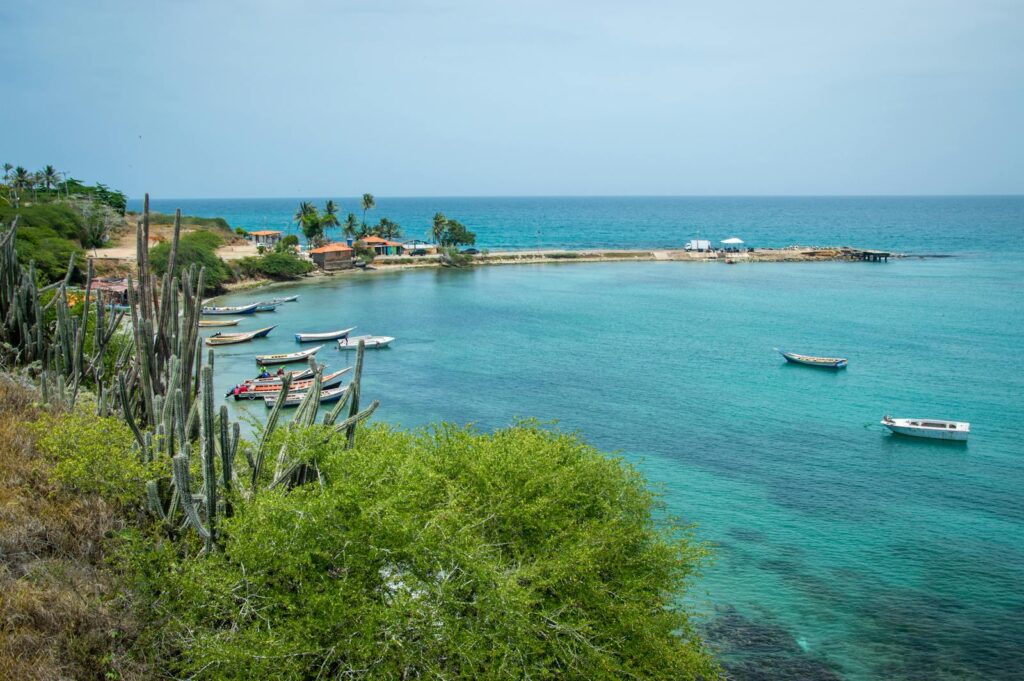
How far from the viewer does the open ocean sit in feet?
75.7

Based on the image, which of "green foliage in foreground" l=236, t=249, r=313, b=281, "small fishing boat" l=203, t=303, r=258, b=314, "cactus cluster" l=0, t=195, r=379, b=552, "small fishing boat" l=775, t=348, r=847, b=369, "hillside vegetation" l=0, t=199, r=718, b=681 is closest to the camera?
"hillside vegetation" l=0, t=199, r=718, b=681

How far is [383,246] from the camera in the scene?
110062mm

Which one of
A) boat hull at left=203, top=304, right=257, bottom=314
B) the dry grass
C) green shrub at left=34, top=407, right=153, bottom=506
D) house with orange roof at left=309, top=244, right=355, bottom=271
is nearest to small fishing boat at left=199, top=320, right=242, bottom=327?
boat hull at left=203, top=304, right=257, bottom=314

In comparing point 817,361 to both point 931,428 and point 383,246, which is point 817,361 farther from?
point 383,246

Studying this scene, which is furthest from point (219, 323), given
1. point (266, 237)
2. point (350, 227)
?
point (350, 227)

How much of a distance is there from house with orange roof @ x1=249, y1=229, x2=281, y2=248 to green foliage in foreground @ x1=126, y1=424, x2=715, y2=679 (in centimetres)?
9792

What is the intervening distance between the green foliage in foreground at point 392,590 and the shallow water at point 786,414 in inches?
333

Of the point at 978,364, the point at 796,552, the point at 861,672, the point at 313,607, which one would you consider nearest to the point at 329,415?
the point at 313,607

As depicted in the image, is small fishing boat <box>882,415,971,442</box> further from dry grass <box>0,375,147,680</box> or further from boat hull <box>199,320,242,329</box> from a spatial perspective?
boat hull <box>199,320,242,329</box>

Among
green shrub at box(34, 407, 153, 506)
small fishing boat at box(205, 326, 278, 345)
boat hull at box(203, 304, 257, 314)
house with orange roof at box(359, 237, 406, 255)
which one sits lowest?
small fishing boat at box(205, 326, 278, 345)

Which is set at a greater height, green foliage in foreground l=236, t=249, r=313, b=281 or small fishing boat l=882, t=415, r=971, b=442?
green foliage in foreground l=236, t=249, r=313, b=281

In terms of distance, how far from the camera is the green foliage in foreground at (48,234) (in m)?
58.1

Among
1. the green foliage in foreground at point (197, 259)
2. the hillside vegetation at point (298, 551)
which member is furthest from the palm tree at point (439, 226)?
the hillside vegetation at point (298, 551)

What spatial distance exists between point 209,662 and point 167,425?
5246mm
